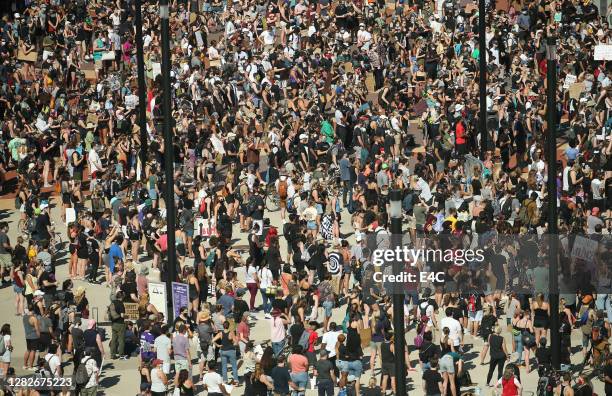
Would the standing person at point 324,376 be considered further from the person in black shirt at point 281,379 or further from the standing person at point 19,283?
the standing person at point 19,283

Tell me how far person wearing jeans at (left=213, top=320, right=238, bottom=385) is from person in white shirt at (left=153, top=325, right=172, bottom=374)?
102 centimetres

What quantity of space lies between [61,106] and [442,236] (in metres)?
14.4

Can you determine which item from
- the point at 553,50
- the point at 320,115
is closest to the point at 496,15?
the point at 320,115

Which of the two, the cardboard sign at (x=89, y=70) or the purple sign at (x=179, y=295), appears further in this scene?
the cardboard sign at (x=89, y=70)

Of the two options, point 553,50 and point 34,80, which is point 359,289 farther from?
point 34,80

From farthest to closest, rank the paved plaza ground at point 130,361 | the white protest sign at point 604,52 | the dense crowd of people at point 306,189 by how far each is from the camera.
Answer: the white protest sign at point 604,52
the paved plaza ground at point 130,361
the dense crowd of people at point 306,189

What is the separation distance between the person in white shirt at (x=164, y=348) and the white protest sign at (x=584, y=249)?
8.03m

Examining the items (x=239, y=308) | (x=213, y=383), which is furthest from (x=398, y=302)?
(x=239, y=308)

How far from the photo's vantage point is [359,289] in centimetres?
2998

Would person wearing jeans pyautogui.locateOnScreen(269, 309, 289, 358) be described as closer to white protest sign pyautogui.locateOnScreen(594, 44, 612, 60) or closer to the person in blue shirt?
the person in blue shirt

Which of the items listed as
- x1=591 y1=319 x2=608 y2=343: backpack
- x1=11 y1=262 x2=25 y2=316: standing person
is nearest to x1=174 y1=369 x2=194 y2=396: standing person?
x1=11 y1=262 x2=25 y2=316: standing person

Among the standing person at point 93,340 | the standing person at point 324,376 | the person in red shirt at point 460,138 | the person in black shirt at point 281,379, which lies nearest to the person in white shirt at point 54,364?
the standing person at point 93,340

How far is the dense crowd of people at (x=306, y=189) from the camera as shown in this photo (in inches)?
1099

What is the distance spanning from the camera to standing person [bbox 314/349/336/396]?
26.6m
